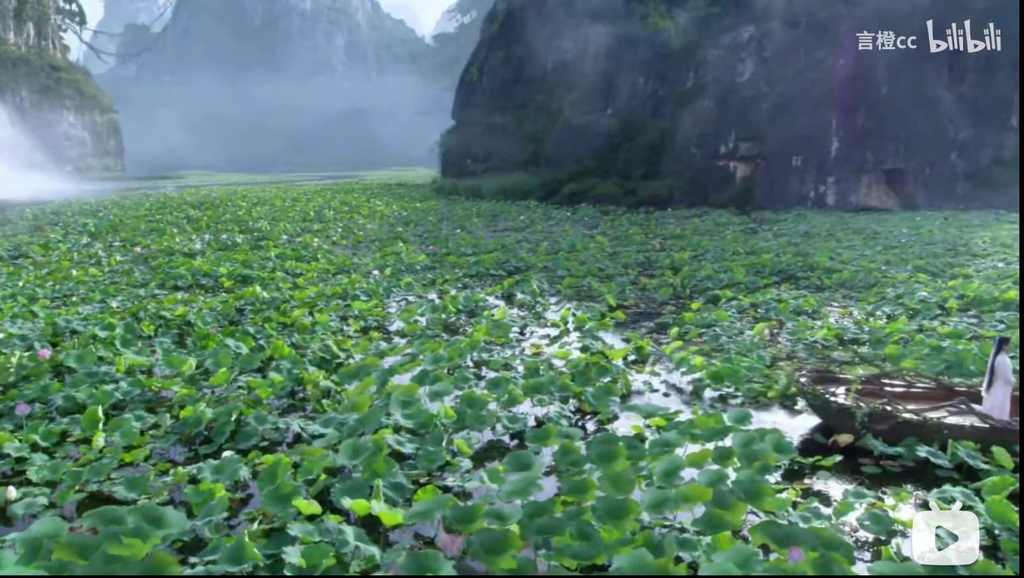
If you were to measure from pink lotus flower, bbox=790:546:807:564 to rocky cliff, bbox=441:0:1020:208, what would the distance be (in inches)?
419

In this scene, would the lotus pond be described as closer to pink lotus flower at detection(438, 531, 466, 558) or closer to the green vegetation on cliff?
pink lotus flower at detection(438, 531, 466, 558)

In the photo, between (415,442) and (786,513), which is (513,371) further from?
(786,513)

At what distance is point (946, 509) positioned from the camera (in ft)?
7.15

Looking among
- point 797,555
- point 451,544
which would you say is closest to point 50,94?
point 451,544

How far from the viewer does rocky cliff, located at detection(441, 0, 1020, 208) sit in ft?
37.4

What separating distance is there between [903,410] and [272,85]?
68.6 metres

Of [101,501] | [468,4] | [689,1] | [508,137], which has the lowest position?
[101,501]

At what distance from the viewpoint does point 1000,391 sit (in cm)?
264

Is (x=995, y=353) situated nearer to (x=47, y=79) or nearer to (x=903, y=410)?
(x=903, y=410)

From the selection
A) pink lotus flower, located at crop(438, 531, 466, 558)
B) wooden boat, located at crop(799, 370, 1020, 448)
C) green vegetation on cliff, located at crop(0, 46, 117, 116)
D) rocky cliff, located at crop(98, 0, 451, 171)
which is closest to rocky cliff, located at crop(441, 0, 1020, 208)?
wooden boat, located at crop(799, 370, 1020, 448)

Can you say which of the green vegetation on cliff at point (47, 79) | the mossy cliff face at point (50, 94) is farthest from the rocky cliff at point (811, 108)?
the green vegetation on cliff at point (47, 79)

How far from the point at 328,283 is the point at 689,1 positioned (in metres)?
10.4

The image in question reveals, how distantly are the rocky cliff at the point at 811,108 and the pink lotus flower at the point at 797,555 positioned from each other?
1065cm

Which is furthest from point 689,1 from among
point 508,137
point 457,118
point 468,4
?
point 468,4
